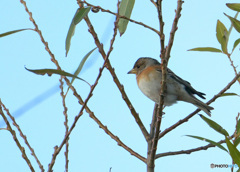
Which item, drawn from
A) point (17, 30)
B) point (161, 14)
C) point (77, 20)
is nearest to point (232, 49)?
point (161, 14)

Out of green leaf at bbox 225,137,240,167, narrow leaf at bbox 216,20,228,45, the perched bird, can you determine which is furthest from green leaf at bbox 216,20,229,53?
the perched bird

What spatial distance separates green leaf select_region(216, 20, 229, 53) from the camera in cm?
276

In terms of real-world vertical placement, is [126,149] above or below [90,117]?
below

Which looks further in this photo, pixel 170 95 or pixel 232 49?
pixel 170 95

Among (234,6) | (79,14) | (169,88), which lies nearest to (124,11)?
(79,14)

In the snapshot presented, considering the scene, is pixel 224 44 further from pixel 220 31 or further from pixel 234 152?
pixel 234 152

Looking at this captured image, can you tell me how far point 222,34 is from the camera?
2.78 meters

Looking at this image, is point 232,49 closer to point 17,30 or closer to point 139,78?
point 17,30

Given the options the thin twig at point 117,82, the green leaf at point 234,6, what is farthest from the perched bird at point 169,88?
the green leaf at point 234,6

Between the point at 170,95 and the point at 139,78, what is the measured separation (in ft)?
1.76

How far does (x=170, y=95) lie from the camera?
4152 millimetres

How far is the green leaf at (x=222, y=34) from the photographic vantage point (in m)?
2.76

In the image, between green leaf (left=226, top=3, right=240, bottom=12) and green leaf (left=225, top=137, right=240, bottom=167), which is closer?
green leaf (left=225, top=137, right=240, bottom=167)

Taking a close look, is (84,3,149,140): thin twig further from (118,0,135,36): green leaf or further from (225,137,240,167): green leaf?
(225,137,240,167): green leaf
